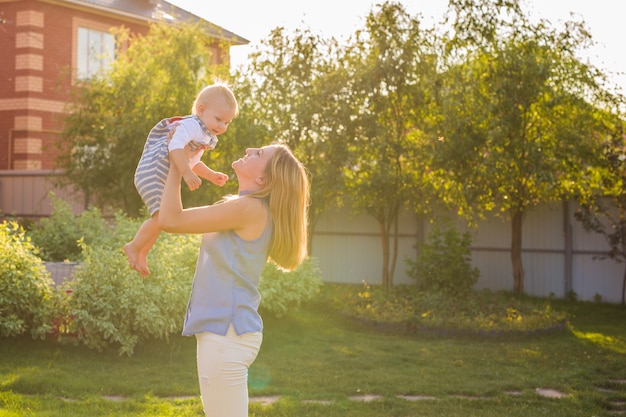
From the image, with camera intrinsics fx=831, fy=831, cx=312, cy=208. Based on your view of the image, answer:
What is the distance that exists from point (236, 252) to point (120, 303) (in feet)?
19.1

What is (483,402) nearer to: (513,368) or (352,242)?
(513,368)

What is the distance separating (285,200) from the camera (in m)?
3.82

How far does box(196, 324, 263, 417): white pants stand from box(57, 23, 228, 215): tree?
12.7m

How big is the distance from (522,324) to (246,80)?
296 inches

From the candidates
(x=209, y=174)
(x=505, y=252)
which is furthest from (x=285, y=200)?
(x=505, y=252)

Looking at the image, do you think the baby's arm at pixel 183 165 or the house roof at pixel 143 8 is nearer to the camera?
the baby's arm at pixel 183 165

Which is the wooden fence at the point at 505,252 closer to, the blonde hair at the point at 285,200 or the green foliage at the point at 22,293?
the green foliage at the point at 22,293

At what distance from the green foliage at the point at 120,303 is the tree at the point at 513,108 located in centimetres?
685

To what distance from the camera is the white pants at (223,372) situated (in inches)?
145

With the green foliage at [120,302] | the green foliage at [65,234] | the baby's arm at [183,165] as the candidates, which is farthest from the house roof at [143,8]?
the baby's arm at [183,165]

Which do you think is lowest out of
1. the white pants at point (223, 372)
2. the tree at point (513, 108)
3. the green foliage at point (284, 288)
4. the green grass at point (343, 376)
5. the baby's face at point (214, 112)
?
the green grass at point (343, 376)

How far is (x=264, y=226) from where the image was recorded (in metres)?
3.82

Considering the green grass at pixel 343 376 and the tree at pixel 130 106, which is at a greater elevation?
the tree at pixel 130 106

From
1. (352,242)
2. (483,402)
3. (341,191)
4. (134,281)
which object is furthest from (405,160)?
(483,402)
